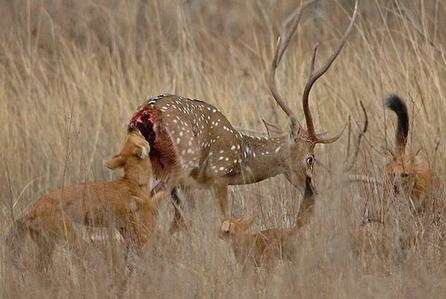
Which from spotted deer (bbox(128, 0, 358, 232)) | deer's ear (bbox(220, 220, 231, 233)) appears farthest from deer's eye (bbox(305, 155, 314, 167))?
deer's ear (bbox(220, 220, 231, 233))

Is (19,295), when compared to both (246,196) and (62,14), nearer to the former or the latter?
(246,196)

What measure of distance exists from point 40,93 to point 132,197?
331cm

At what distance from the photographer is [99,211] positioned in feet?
20.1

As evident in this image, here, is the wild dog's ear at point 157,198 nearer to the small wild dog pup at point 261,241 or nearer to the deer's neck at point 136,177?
the deer's neck at point 136,177

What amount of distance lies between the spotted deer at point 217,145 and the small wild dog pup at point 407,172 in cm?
45

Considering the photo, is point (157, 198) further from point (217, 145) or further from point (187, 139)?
point (217, 145)

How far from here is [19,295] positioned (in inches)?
222

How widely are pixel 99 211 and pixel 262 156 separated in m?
1.49

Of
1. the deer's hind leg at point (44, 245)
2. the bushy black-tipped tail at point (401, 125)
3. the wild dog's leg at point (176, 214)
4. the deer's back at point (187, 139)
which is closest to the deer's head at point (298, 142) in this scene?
the deer's back at point (187, 139)

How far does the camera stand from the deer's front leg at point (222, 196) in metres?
7.07

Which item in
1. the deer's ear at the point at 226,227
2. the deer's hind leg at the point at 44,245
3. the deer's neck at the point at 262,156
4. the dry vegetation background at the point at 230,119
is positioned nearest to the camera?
the dry vegetation background at the point at 230,119

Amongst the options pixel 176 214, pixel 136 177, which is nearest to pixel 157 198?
pixel 136 177

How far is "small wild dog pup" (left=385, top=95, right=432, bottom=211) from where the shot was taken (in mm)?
6609

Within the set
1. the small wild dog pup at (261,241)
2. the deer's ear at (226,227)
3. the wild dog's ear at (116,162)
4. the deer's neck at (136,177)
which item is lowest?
the small wild dog pup at (261,241)
